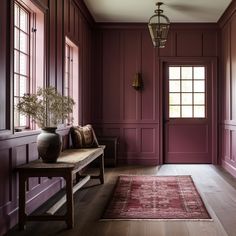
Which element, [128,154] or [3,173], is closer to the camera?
[3,173]

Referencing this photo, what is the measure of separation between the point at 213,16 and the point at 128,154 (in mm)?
3336

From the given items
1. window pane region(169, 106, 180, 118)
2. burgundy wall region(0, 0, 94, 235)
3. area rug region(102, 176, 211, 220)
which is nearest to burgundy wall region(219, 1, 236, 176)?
window pane region(169, 106, 180, 118)

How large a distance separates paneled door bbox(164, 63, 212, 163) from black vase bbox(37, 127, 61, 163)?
4587mm

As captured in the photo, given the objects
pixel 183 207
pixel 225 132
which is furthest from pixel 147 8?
pixel 183 207

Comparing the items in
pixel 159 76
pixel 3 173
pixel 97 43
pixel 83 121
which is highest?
pixel 97 43

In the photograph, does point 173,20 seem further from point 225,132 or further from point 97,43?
point 225,132

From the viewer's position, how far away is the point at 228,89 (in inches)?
278

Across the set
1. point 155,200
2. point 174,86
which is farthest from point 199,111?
point 155,200

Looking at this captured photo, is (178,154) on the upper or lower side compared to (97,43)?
lower

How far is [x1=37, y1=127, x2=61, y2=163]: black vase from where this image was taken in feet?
11.9

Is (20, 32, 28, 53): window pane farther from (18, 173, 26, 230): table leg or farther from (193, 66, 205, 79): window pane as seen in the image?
(193, 66, 205, 79): window pane

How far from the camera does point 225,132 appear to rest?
7340 mm

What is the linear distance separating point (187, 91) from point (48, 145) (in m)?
4.95

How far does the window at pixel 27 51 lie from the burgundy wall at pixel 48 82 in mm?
155
